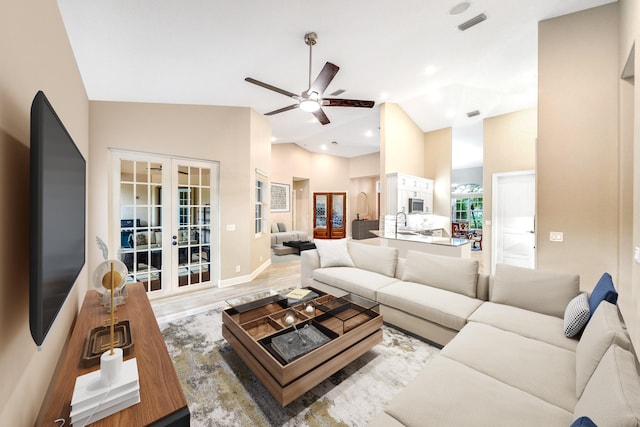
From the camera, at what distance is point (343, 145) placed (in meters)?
8.56

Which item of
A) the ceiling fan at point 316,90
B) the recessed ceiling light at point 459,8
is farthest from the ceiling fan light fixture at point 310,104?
the recessed ceiling light at point 459,8

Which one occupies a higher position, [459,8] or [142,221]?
[459,8]

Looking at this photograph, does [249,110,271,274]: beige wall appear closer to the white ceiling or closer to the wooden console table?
the white ceiling

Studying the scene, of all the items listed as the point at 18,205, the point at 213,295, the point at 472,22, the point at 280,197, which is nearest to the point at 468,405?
the point at 18,205

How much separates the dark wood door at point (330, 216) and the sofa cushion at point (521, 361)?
26.8ft

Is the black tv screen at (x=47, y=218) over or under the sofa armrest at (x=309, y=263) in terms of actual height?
over

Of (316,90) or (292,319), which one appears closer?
(292,319)

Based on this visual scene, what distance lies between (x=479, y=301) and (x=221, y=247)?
378 cm

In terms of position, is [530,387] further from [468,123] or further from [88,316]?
[468,123]

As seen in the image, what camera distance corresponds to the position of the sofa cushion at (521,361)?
1.34m

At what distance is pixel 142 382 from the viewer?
1229mm

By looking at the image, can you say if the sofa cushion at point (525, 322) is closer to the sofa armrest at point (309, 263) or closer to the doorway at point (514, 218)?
the sofa armrest at point (309, 263)

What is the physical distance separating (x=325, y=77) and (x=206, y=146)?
2368 mm

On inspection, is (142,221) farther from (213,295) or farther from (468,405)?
(468,405)
